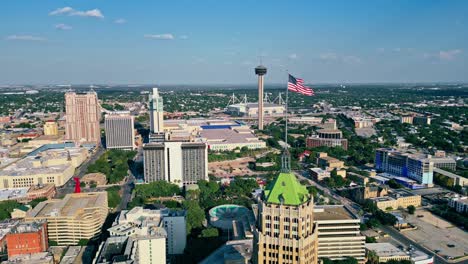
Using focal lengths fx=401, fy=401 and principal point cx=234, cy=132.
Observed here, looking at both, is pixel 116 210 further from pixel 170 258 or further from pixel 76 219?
pixel 170 258

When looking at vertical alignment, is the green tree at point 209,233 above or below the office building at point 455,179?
below

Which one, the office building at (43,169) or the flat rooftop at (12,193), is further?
the office building at (43,169)

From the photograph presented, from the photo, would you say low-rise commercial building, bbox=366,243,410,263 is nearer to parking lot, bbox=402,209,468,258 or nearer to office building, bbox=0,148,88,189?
parking lot, bbox=402,209,468,258

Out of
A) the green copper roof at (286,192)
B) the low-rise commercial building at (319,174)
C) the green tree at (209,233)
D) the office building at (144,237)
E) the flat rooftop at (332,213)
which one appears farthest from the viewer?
the low-rise commercial building at (319,174)

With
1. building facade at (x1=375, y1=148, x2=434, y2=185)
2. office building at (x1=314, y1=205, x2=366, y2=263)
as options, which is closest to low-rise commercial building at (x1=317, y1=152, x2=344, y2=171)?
building facade at (x1=375, y1=148, x2=434, y2=185)

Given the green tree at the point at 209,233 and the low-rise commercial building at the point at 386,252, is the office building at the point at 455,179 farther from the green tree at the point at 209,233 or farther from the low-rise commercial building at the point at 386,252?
the green tree at the point at 209,233

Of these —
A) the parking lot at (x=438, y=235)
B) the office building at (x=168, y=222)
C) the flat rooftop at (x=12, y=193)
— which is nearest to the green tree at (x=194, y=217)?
the office building at (x=168, y=222)
